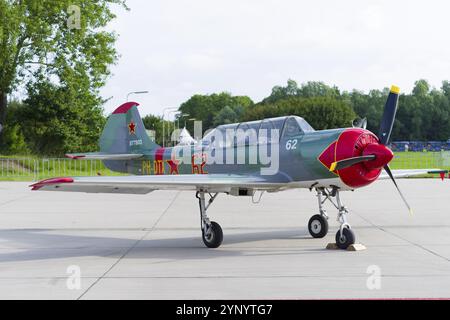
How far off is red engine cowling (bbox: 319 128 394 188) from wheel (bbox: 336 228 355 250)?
773mm

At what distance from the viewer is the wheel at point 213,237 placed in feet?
34.9

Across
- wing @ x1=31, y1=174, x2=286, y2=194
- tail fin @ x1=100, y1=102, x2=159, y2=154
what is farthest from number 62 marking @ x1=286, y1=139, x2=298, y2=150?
tail fin @ x1=100, y1=102, x2=159, y2=154

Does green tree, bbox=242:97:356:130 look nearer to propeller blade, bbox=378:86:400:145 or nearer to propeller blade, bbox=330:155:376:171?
propeller blade, bbox=378:86:400:145

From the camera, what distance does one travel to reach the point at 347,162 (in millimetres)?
9914

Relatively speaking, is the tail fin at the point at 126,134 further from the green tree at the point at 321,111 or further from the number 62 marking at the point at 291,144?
the green tree at the point at 321,111

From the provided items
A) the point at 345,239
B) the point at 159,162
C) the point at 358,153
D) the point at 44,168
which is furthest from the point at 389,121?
the point at 44,168

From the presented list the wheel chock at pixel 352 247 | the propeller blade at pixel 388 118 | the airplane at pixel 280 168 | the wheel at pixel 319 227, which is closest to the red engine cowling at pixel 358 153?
the airplane at pixel 280 168

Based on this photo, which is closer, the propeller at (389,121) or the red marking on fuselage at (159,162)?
the propeller at (389,121)

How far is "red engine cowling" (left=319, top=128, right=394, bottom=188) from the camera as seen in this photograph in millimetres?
9922

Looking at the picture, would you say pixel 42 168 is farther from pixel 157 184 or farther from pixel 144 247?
pixel 157 184

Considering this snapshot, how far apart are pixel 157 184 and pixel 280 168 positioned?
2.32 metres
